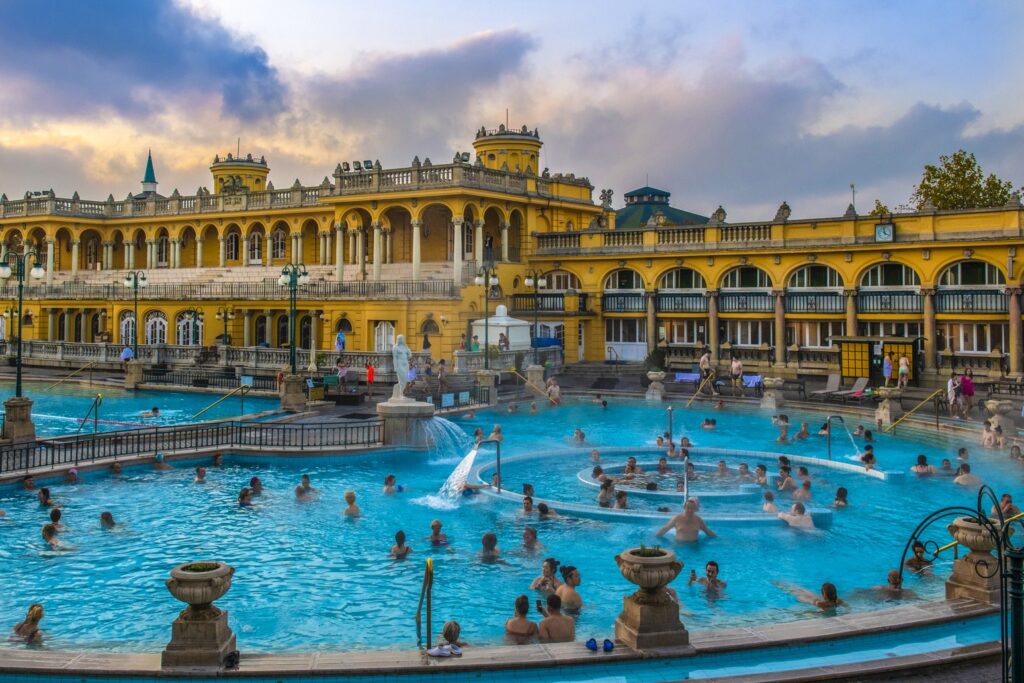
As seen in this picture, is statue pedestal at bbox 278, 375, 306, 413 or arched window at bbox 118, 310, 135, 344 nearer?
statue pedestal at bbox 278, 375, 306, 413

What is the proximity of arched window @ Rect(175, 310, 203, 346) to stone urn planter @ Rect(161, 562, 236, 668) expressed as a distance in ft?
153

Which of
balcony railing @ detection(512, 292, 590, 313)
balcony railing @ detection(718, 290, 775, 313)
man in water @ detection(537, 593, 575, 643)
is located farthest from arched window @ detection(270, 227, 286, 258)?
man in water @ detection(537, 593, 575, 643)

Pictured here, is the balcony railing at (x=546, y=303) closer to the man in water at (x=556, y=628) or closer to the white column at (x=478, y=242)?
the white column at (x=478, y=242)

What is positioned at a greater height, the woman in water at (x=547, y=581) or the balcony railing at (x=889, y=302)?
the balcony railing at (x=889, y=302)

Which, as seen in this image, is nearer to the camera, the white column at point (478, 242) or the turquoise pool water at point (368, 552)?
the turquoise pool water at point (368, 552)

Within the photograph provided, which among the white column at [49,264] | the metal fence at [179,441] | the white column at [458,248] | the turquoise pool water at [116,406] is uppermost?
the white column at [49,264]

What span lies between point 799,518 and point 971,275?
24799 millimetres

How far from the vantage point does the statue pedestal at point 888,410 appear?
2909 cm

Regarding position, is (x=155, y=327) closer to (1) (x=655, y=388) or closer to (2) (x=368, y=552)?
(1) (x=655, y=388)

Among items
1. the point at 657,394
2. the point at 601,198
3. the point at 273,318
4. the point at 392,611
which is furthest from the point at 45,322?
the point at 392,611

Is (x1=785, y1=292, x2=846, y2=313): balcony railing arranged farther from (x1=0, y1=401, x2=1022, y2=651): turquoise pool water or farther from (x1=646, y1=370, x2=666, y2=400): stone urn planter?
(x1=0, y1=401, x2=1022, y2=651): turquoise pool water

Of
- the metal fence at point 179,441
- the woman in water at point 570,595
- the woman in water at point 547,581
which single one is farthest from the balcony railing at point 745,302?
the woman in water at point 570,595

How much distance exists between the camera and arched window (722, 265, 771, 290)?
4344 cm

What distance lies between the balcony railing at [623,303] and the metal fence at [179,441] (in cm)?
2297
